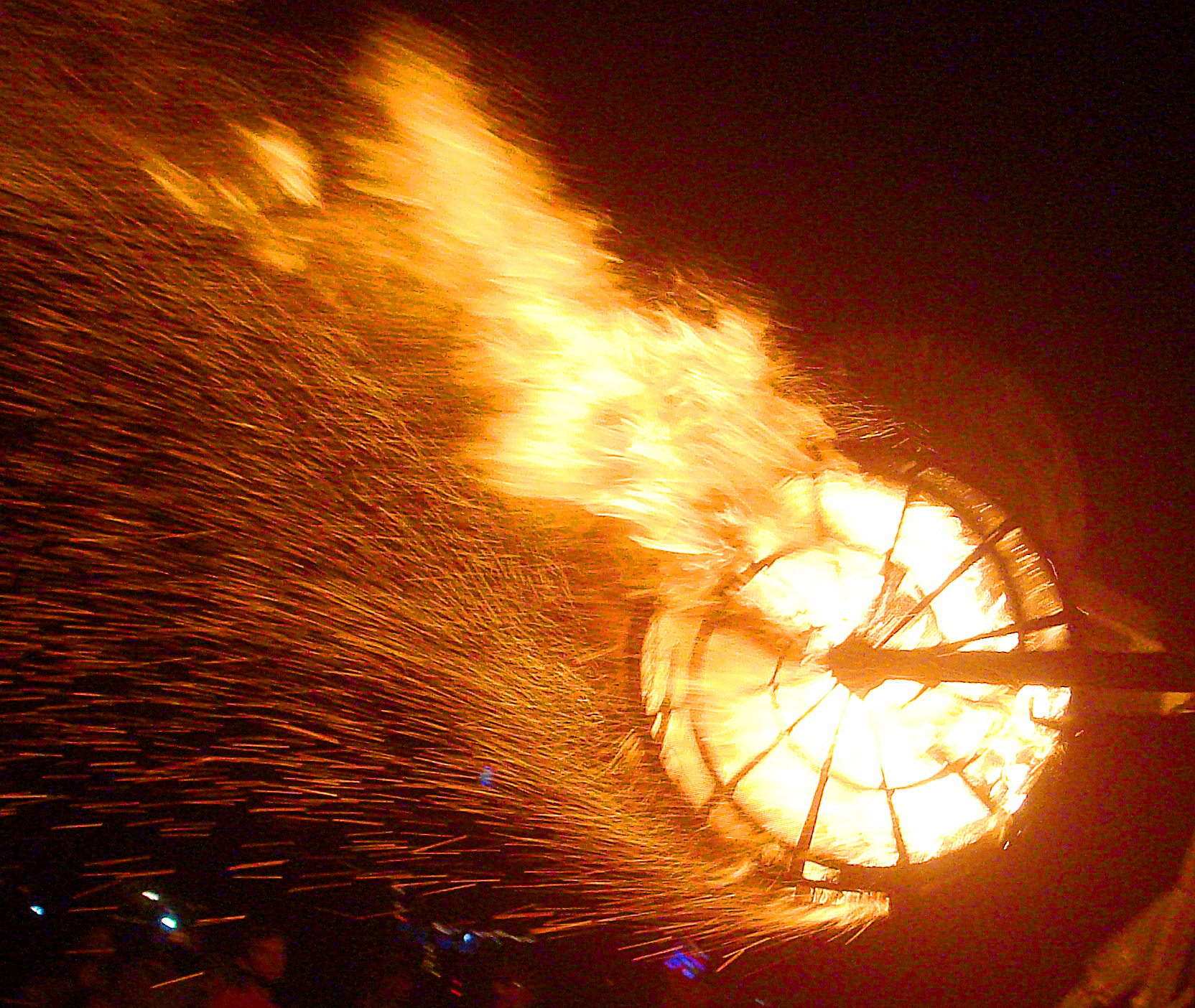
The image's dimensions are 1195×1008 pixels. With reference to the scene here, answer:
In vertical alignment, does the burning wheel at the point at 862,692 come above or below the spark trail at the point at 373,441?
below

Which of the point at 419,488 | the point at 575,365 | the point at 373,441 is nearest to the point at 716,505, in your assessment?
the point at 575,365

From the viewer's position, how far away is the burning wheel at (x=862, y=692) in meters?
1.97

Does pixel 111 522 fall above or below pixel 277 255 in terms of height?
below

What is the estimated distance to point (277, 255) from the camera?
2459mm

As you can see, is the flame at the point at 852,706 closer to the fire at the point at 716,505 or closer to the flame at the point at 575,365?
the fire at the point at 716,505

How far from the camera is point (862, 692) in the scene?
6.55 feet

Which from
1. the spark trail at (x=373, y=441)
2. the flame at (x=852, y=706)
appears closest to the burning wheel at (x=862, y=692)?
the flame at (x=852, y=706)

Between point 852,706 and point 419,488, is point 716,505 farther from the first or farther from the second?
point 419,488

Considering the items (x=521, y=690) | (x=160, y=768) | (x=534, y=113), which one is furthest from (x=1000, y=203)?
(x=160, y=768)

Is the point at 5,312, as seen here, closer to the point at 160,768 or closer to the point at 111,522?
the point at 111,522

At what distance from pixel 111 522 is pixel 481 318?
1151mm

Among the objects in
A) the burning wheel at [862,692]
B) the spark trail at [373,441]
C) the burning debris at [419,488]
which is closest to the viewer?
the burning wheel at [862,692]

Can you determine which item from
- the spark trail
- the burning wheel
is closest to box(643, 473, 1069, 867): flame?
the burning wheel

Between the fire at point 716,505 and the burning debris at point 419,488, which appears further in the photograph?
the burning debris at point 419,488
